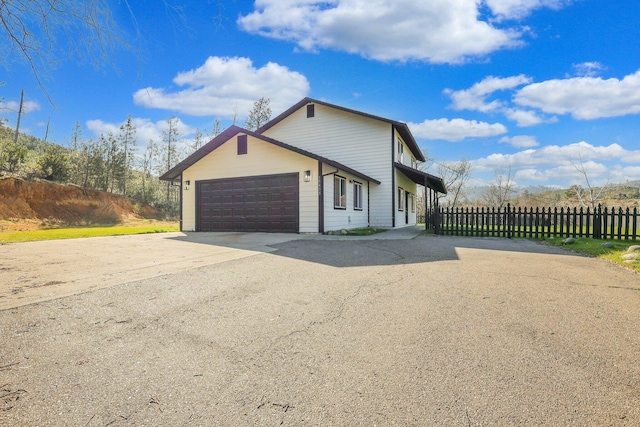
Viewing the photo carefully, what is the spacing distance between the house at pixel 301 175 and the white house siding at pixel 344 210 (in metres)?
0.04

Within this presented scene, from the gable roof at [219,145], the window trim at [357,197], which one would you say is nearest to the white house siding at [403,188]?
the window trim at [357,197]

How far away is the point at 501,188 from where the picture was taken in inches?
1411

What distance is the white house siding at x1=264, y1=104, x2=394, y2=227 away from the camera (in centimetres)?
1655

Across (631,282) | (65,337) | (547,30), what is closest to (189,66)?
(65,337)

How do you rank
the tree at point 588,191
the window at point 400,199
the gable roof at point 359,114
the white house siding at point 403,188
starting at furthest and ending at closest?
the tree at point 588,191, the window at point 400,199, the white house siding at point 403,188, the gable roof at point 359,114

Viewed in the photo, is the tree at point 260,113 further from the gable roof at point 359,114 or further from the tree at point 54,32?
the tree at point 54,32

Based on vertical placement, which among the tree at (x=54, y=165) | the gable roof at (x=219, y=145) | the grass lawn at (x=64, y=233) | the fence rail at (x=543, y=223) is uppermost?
the tree at (x=54, y=165)

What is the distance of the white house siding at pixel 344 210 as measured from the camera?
492 inches

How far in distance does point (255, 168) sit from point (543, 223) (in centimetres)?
1158

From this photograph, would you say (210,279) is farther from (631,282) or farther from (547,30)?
(547,30)

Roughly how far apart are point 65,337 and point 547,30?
1529 centimetres

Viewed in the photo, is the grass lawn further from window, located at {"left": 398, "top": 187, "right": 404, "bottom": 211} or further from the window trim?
window, located at {"left": 398, "top": 187, "right": 404, "bottom": 211}

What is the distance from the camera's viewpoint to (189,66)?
4.51 m

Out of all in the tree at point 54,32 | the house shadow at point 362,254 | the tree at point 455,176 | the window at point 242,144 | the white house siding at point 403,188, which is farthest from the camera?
the tree at point 455,176
